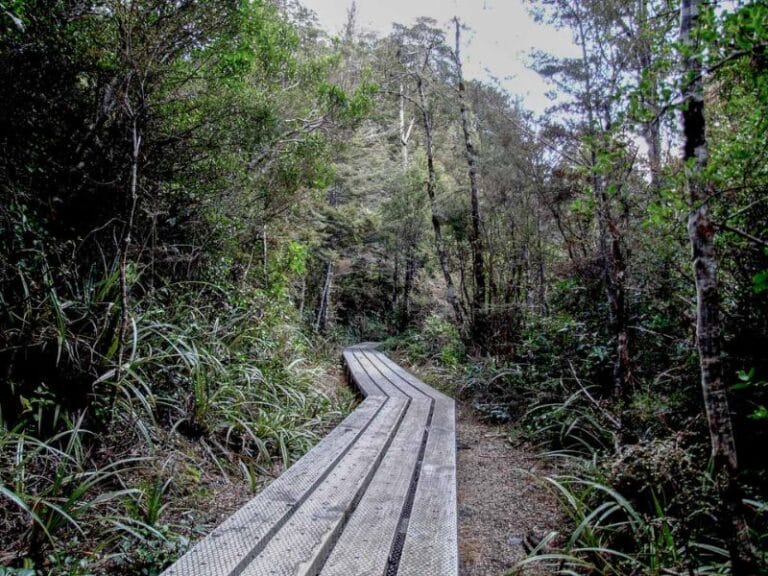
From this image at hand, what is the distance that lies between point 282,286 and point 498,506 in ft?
17.8

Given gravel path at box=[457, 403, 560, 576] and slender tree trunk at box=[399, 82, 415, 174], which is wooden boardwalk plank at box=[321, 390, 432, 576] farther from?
slender tree trunk at box=[399, 82, 415, 174]

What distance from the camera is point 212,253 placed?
543cm

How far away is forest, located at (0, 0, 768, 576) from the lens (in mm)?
2045

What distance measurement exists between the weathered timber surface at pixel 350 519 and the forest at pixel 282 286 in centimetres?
57

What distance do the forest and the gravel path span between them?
19cm

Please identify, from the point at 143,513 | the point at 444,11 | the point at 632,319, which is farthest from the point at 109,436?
the point at 444,11

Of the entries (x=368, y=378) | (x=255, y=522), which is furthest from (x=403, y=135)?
(x=255, y=522)

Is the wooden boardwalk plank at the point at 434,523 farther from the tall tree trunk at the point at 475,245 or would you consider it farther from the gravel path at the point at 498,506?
the tall tree trunk at the point at 475,245

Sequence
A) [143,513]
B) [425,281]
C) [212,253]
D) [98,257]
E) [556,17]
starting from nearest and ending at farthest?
[143,513] < [98,257] < [212,253] < [556,17] < [425,281]

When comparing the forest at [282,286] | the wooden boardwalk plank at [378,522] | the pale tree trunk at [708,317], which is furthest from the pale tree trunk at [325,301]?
the pale tree trunk at [708,317]

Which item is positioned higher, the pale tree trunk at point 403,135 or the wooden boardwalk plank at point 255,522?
the pale tree trunk at point 403,135

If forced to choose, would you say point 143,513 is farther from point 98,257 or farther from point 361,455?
point 98,257

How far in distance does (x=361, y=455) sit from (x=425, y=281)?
47.9 feet

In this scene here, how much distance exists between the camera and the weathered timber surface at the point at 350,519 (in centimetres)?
162
